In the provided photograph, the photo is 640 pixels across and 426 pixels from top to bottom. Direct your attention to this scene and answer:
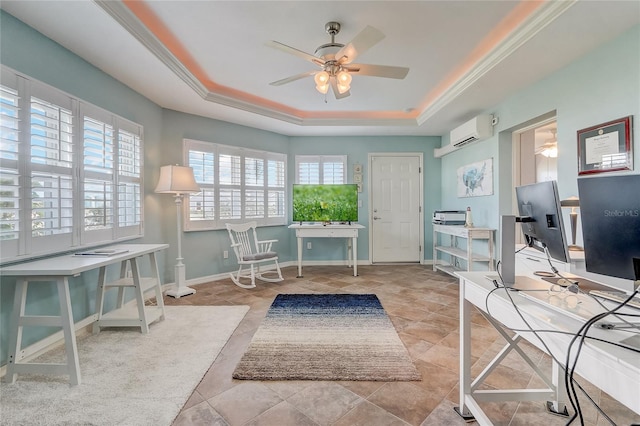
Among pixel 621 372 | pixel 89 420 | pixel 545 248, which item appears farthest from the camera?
pixel 89 420

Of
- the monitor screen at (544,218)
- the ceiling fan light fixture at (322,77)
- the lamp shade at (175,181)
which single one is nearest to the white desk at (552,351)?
the monitor screen at (544,218)

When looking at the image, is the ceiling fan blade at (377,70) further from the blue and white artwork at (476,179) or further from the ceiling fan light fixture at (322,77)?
the blue and white artwork at (476,179)

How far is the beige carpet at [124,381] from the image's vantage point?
1.51 m

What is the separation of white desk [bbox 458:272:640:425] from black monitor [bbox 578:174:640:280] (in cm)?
20

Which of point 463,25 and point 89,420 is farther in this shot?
point 463,25

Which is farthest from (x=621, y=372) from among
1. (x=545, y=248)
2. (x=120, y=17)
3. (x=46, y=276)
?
(x=120, y=17)

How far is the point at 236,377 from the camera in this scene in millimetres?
1846

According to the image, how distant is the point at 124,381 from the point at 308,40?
2.89m

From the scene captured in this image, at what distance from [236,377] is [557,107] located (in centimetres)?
353

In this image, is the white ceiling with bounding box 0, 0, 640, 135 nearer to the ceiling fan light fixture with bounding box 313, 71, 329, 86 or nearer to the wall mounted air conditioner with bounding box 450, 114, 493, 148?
the wall mounted air conditioner with bounding box 450, 114, 493, 148

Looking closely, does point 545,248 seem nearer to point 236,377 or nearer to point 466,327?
point 466,327

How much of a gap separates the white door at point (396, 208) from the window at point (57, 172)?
12.5 ft

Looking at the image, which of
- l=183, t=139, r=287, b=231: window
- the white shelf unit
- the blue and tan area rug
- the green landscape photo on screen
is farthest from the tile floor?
the green landscape photo on screen

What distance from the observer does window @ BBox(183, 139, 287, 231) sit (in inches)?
159
